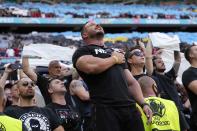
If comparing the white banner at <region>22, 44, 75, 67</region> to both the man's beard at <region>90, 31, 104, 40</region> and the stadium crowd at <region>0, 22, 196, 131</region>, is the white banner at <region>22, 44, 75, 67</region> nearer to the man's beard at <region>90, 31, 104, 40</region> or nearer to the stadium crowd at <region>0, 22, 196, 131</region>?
the stadium crowd at <region>0, 22, 196, 131</region>

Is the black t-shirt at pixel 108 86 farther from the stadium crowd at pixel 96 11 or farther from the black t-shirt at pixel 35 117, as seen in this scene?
the stadium crowd at pixel 96 11

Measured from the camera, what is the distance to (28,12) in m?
20.6

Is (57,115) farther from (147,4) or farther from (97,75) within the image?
(147,4)

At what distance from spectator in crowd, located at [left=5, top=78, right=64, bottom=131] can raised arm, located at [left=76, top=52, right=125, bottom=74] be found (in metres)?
0.86

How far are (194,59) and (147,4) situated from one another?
2236cm

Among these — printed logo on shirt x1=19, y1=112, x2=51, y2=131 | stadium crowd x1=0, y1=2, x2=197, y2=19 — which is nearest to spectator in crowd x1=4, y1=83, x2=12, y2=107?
printed logo on shirt x1=19, y1=112, x2=51, y2=131

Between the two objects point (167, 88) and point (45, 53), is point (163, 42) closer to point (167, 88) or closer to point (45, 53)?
point (167, 88)

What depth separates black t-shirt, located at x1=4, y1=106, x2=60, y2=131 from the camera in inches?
197

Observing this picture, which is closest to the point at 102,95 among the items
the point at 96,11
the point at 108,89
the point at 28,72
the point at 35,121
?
the point at 108,89

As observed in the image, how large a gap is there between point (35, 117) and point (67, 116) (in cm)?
76

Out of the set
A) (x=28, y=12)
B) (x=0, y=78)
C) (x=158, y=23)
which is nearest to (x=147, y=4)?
(x=158, y=23)

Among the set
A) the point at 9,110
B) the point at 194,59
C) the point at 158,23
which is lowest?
the point at 158,23

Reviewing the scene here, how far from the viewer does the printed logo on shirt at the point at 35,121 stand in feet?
16.4

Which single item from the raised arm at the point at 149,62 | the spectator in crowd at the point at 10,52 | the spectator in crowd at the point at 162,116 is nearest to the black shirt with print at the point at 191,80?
the spectator in crowd at the point at 162,116
